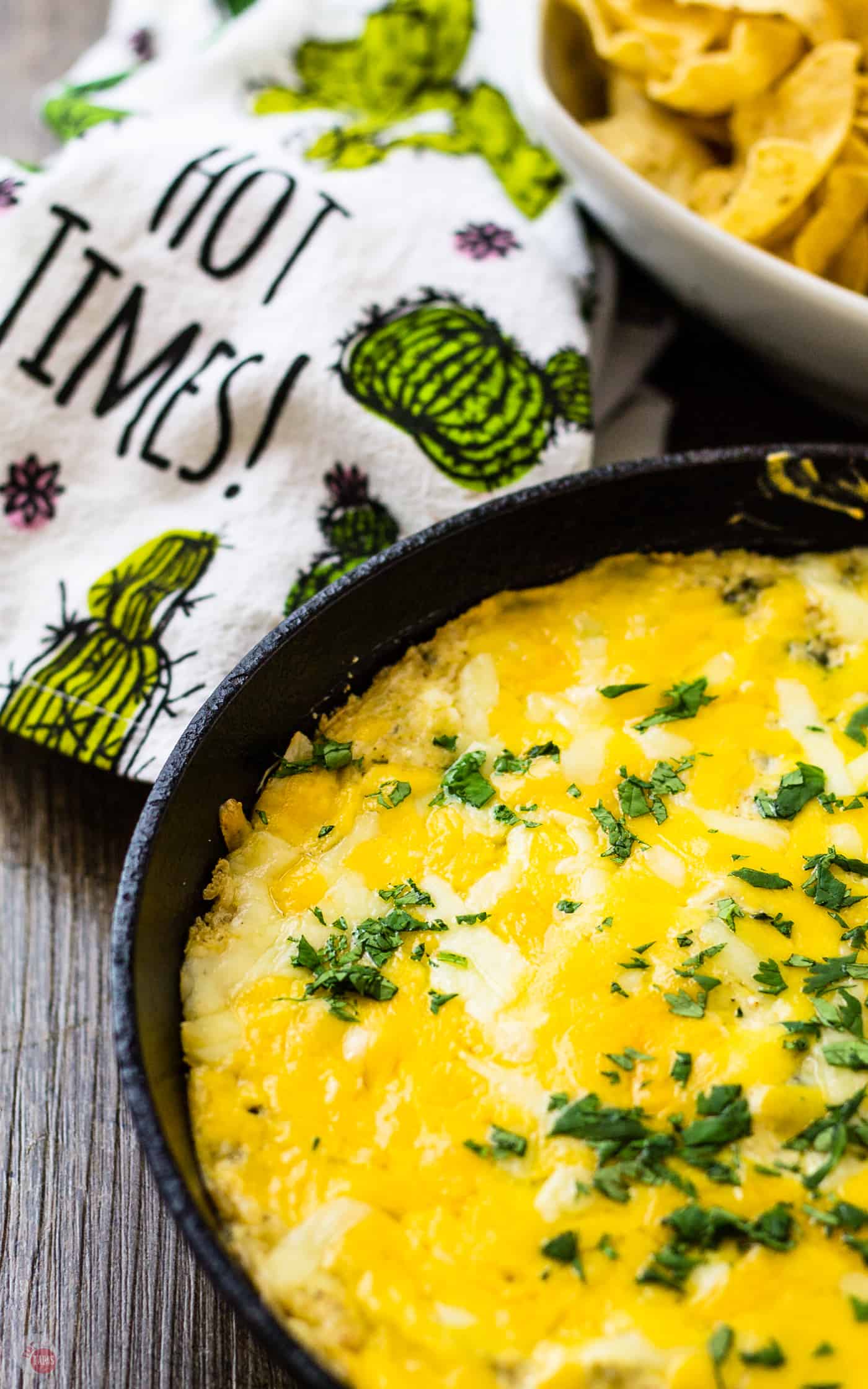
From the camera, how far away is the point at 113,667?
85.9 inches

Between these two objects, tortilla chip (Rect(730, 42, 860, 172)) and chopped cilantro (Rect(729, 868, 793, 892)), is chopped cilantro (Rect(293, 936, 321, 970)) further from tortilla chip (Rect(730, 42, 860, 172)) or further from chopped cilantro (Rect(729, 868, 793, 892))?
tortilla chip (Rect(730, 42, 860, 172))

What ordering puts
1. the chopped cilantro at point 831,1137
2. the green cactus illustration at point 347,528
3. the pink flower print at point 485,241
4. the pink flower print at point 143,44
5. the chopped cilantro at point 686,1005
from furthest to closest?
the pink flower print at point 143,44, the pink flower print at point 485,241, the green cactus illustration at point 347,528, the chopped cilantro at point 686,1005, the chopped cilantro at point 831,1137

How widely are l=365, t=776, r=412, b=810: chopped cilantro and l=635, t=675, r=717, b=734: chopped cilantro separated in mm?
377

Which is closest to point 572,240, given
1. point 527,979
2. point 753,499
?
point 753,499

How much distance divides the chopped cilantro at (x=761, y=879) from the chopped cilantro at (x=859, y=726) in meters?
0.29

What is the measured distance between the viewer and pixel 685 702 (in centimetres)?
192

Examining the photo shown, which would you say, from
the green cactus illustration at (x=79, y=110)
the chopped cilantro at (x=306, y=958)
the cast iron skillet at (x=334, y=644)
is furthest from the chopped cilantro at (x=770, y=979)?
the green cactus illustration at (x=79, y=110)

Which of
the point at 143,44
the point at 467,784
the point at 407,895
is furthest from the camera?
the point at 143,44

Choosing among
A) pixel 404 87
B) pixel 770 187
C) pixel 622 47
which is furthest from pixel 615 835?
pixel 404 87

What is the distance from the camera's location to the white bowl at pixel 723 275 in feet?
7.41

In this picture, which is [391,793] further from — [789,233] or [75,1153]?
[789,233]

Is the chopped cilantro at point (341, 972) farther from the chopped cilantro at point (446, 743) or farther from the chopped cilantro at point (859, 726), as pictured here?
the chopped cilantro at point (859, 726)

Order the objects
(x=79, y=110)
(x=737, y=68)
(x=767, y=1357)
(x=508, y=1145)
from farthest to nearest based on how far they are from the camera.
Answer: (x=79, y=110), (x=737, y=68), (x=508, y=1145), (x=767, y=1357)

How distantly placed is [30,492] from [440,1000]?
1.30 meters
